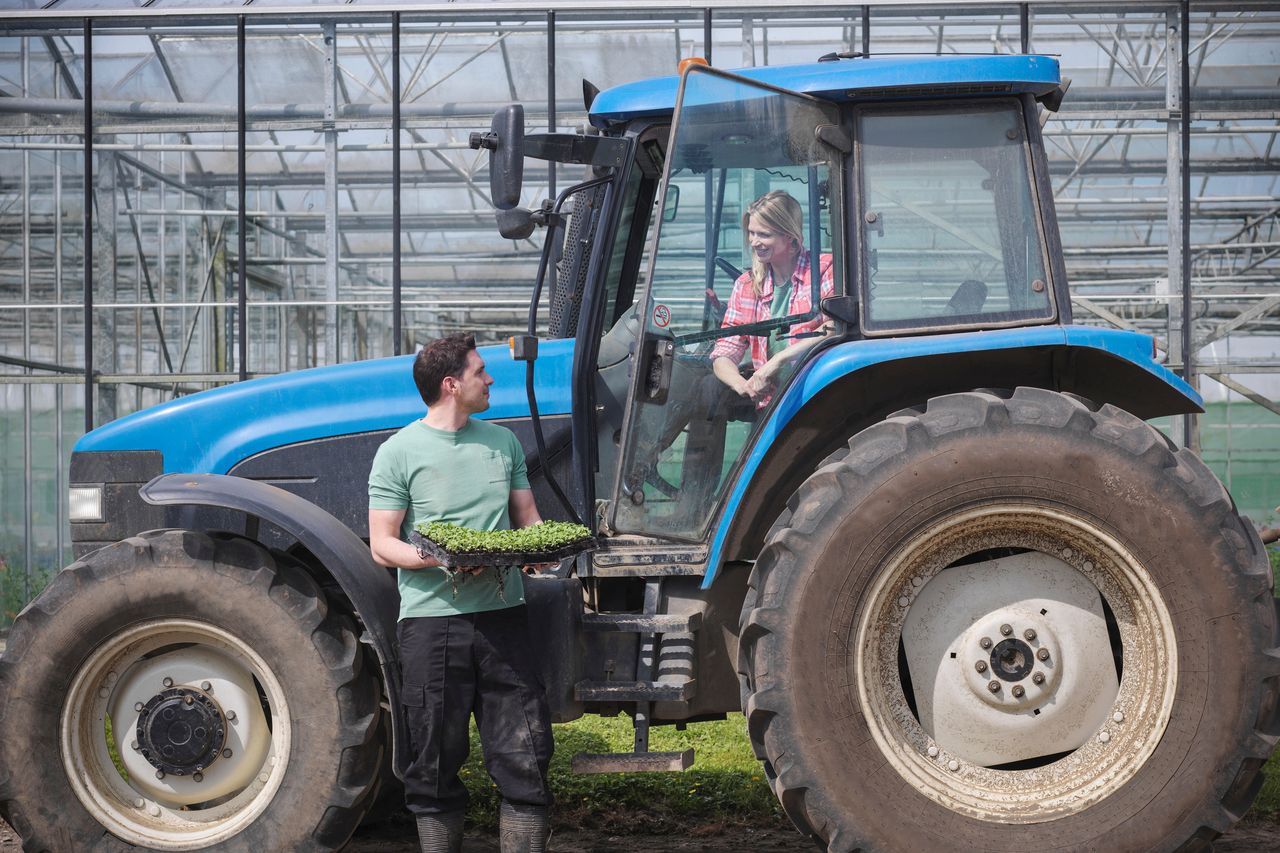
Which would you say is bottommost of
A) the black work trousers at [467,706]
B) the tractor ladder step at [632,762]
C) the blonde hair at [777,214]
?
the tractor ladder step at [632,762]

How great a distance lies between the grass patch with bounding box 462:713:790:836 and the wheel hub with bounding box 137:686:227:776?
1.47 m

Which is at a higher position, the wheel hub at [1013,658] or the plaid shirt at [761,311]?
the plaid shirt at [761,311]

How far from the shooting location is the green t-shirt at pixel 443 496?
4184 mm

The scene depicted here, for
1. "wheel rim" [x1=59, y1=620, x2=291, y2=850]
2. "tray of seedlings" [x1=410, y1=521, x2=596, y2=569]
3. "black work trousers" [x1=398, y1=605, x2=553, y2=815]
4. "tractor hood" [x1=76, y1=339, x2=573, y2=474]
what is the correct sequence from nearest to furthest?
1. "tray of seedlings" [x1=410, y1=521, x2=596, y2=569]
2. "black work trousers" [x1=398, y1=605, x2=553, y2=815]
3. "wheel rim" [x1=59, y1=620, x2=291, y2=850]
4. "tractor hood" [x1=76, y1=339, x2=573, y2=474]

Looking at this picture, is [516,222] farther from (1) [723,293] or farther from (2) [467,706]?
(2) [467,706]

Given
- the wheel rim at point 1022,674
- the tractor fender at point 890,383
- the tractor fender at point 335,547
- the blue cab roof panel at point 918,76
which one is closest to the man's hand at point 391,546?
the tractor fender at point 335,547

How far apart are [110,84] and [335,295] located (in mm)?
3116

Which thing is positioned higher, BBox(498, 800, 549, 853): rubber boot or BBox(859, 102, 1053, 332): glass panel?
BBox(859, 102, 1053, 332): glass panel

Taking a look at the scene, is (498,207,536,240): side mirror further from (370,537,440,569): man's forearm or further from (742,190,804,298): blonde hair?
Result: (370,537,440,569): man's forearm

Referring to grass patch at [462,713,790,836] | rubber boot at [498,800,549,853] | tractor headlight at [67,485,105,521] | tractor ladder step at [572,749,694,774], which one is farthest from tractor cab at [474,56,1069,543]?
tractor headlight at [67,485,105,521]

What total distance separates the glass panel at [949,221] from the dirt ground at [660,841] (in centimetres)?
214

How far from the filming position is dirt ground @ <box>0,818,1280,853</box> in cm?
509

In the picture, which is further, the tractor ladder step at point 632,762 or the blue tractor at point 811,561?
the tractor ladder step at point 632,762

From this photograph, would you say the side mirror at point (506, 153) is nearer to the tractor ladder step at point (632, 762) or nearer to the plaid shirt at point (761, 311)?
the plaid shirt at point (761, 311)
